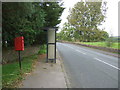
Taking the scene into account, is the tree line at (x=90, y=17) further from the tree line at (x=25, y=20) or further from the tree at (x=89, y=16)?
the tree line at (x=25, y=20)

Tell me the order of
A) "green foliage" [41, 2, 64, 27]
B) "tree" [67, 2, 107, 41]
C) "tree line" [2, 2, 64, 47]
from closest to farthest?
"tree line" [2, 2, 64, 47] → "green foliage" [41, 2, 64, 27] → "tree" [67, 2, 107, 41]

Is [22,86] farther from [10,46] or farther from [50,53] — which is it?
[10,46]

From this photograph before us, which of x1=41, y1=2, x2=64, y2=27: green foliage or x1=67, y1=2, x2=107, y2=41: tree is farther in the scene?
x1=67, y1=2, x2=107, y2=41: tree

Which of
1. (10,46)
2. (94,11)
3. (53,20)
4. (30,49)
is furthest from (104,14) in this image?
(10,46)

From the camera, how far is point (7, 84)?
4715 millimetres

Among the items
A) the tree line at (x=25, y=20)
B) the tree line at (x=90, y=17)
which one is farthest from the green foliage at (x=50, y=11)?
the tree line at (x=90, y=17)

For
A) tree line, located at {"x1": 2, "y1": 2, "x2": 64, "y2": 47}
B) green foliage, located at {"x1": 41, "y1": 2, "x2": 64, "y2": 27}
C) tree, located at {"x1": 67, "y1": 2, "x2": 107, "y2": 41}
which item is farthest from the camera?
tree, located at {"x1": 67, "y1": 2, "x2": 107, "y2": 41}

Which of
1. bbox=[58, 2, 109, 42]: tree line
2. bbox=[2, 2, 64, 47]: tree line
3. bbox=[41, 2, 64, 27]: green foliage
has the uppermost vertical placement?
bbox=[58, 2, 109, 42]: tree line

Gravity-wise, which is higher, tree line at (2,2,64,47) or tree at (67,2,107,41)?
tree at (67,2,107,41)

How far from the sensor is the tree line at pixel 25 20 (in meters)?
5.45

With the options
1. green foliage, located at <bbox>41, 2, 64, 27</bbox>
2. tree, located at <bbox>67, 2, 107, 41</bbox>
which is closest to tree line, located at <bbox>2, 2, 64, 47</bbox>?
green foliage, located at <bbox>41, 2, 64, 27</bbox>

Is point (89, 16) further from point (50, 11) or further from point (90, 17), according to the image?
point (50, 11)

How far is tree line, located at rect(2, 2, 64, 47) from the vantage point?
5.45m

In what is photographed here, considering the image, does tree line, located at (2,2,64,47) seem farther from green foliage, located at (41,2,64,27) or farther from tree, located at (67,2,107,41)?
tree, located at (67,2,107,41)
